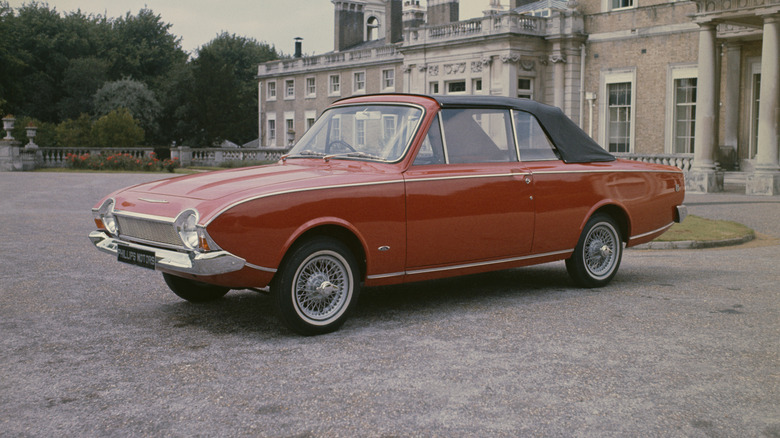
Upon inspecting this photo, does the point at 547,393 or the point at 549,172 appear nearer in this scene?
the point at 547,393

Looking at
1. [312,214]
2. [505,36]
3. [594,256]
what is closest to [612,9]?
[505,36]

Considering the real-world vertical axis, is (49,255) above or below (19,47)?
below

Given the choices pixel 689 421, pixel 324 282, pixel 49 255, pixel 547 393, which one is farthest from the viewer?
pixel 49 255

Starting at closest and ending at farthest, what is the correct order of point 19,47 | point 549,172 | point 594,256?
1. point 549,172
2. point 594,256
3. point 19,47

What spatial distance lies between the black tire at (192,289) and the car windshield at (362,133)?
141cm

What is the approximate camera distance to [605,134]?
35.7 meters

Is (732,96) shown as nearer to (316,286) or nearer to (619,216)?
(619,216)

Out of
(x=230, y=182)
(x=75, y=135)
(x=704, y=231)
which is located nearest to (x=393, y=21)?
(x=75, y=135)

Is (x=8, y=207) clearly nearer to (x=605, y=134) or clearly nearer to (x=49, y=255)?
(x=49, y=255)

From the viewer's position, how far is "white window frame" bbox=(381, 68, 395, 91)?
50625mm

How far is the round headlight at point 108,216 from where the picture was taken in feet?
21.0

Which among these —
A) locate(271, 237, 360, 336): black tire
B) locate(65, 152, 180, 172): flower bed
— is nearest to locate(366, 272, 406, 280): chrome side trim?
locate(271, 237, 360, 336): black tire

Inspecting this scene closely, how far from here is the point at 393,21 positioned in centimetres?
5594

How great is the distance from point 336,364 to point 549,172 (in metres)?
3.22
